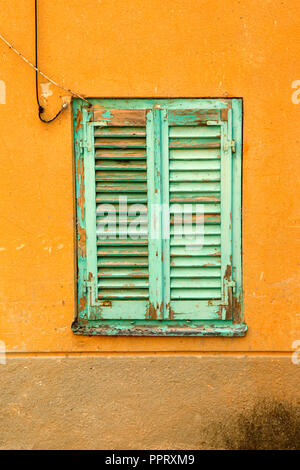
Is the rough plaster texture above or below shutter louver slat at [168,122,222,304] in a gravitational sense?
below

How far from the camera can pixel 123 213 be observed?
→ 2.99 m

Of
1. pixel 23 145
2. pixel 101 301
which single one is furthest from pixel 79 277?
pixel 23 145

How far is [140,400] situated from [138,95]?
2.13 m

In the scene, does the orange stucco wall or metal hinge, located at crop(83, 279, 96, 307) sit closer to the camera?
the orange stucco wall

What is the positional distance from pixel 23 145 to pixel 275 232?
1.86 m

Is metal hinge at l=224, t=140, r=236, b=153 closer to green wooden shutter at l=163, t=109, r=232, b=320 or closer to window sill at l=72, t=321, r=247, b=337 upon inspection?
green wooden shutter at l=163, t=109, r=232, b=320

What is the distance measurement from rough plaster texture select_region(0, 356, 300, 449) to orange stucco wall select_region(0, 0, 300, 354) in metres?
0.12

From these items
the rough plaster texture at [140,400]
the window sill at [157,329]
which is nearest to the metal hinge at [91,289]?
the window sill at [157,329]

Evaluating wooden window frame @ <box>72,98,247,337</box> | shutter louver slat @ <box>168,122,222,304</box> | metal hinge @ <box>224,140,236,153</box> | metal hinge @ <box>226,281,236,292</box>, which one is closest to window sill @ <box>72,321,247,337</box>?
wooden window frame @ <box>72,98,247,337</box>

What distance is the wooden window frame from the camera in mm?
2943

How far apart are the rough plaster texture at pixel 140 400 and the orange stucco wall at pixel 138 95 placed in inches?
4.7

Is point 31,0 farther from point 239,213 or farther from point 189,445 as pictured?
point 189,445

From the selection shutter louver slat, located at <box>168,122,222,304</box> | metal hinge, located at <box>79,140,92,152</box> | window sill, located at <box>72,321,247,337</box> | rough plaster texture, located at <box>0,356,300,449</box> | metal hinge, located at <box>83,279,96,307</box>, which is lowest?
rough plaster texture, located at <box>0,356,300,449</box>

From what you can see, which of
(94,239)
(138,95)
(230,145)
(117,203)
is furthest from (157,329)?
(138,95)
